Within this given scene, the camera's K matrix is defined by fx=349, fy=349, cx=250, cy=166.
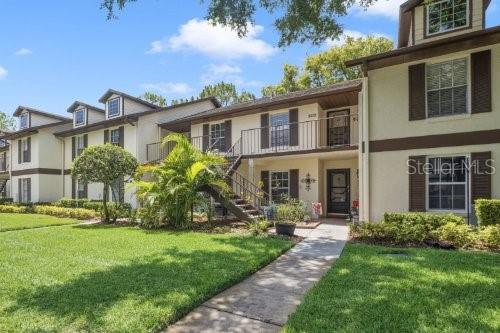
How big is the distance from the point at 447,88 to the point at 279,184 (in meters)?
8.55

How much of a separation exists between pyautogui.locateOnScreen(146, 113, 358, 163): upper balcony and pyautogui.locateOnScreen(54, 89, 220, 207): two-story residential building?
5.89m

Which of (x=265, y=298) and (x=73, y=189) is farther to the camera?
(x=73, y=189)

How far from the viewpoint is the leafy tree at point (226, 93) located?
131 feet

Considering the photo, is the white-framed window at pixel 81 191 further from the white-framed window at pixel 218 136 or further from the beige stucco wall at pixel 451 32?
the beige stucco wall at pixel 451 32

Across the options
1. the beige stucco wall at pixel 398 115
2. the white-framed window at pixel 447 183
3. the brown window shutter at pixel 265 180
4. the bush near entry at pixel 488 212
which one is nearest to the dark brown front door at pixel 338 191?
the brown window shutter at pixel 265 180

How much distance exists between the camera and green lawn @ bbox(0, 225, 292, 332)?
13.4ft

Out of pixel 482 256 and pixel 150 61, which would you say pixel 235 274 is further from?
pixel 150 61

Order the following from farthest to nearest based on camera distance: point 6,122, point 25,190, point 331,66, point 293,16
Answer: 1. point 6,122
2. point 331,66
3. point 25,190
4. point 293,16

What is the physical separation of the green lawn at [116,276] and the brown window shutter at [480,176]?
5.75 meters

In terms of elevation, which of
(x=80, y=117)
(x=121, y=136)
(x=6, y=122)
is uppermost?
(x=6, y=122)

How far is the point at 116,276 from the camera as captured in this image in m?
5.73

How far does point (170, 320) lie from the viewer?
414cm

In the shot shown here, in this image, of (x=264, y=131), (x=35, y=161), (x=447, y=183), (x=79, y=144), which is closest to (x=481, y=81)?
(x=447, y=183)

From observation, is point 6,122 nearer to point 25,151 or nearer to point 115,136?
point 25,151
